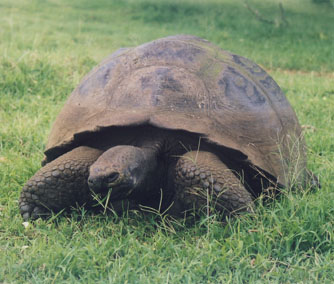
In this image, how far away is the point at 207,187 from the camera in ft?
8.43

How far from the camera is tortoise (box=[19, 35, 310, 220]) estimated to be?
102 inches

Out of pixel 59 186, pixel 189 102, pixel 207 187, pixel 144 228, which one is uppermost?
pixel 189 102

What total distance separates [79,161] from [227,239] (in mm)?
920

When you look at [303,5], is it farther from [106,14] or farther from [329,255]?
[329,255]

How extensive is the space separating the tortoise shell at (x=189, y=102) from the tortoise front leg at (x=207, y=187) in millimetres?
144

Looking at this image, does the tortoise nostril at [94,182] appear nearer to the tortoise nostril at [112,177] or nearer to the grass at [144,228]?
the tortoise nostril at [112,177]

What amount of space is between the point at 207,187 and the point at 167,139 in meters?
0.40

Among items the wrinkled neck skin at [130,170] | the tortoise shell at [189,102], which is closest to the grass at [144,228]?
the wrinkled neck skin at [130,170]

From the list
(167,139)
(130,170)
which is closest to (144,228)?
(130,170)

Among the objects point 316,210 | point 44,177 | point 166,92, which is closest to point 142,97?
point 166,92

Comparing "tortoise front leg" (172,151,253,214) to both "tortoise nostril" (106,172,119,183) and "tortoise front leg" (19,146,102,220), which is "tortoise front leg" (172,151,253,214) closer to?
"tortoise nostril" (106,172,119,183)

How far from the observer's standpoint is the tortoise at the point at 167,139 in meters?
2.59

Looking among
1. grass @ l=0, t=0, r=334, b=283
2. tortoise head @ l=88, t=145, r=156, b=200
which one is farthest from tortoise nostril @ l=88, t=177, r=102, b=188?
grass @ l=0, t=0, r=334, b=283

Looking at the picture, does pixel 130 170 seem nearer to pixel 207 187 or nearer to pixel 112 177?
pixel 112 177
